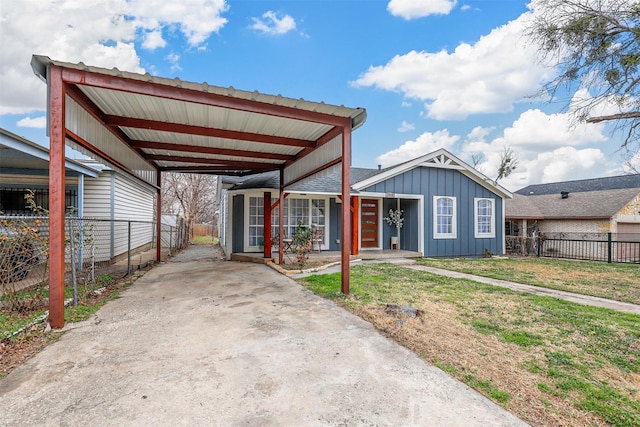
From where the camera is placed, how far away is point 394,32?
1145cm

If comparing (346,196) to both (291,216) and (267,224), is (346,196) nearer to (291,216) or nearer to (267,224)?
(267,224)

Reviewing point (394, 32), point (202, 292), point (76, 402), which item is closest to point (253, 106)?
point (202, 292)

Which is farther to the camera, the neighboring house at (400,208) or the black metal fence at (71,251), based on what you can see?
the neighboring house at (400,208)

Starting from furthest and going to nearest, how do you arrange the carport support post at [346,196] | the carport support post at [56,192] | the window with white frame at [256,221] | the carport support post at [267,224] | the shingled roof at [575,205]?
the shingled roof at [575,205]
the window with white frame at [256,221]
the carport support post at [267,224]
the carport support post at [346,196]
the carport support post at [56,192]

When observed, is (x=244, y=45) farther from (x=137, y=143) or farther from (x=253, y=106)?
(x=253, y=106)

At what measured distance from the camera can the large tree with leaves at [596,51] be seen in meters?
5.18

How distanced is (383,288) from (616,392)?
3.55 meters

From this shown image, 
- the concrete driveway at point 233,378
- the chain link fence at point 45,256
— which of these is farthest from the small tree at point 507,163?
the chain link fence at point 45,256

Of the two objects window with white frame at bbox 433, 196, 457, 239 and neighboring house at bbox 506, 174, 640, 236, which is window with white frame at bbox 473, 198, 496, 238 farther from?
neighboring house at bbox 506, 174, 640, 236

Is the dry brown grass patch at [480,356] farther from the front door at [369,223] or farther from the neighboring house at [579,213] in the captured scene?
the neighboring house at [579,213]

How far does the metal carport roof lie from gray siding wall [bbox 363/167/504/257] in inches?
181

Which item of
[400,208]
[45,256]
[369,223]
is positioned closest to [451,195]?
[400,208]

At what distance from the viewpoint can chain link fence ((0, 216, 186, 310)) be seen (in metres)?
3.96

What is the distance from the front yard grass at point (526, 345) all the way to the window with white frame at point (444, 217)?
557cm
